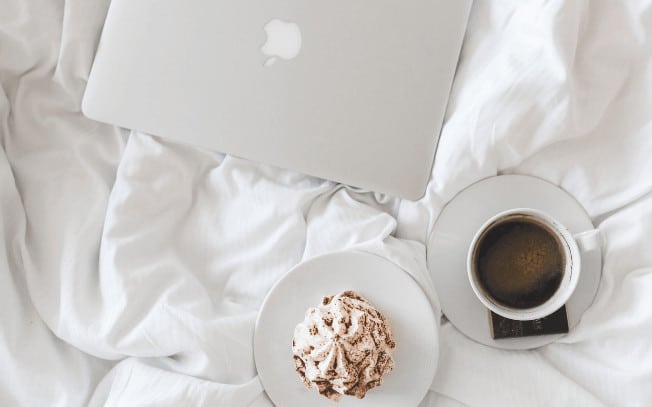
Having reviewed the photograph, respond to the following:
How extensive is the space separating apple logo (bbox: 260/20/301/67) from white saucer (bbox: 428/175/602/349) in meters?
0.30

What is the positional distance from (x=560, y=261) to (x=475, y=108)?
23 centimetres

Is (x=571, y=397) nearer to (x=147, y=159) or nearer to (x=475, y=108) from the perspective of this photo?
(x=475, y=108)

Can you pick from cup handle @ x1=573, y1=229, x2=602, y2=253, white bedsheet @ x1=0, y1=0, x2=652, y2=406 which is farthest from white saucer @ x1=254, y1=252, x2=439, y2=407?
cup handle @ x1=573, y1=229, x2=602, y2=253

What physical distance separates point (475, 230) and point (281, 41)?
364 millimetres

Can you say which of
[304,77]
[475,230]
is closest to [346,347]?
[475,230]

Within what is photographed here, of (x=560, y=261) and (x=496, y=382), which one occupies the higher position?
(x=560, y=261)

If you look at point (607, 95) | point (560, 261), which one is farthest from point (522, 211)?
point (607, 95)

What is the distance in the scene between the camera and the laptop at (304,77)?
861 millimetres

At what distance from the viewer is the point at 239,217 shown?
0.97 m

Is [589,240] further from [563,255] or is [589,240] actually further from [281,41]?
[281,41]

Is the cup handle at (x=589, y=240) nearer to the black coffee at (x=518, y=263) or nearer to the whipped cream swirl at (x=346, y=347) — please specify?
the black coffee at (x=518, y=263)

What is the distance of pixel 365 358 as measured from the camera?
2.79 ft

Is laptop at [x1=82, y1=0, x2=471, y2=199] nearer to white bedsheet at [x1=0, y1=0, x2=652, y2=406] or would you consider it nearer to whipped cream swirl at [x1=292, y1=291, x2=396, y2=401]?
white bedsheet at [x1=0, y1=0, x2=652, y2=406]

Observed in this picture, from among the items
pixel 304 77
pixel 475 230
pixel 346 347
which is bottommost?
pixel 346 347
